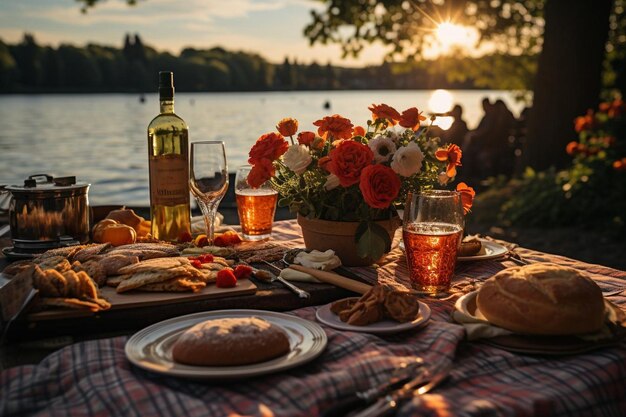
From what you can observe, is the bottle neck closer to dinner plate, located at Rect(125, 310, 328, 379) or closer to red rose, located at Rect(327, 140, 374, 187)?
red rose, located at Rect(327, 140, 374, 187)

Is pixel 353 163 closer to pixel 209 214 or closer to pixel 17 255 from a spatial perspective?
pixel 209 214

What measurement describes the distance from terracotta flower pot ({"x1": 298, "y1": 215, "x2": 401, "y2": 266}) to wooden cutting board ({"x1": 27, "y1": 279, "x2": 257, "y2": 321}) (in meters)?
0.44

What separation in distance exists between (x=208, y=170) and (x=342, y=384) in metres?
1.24

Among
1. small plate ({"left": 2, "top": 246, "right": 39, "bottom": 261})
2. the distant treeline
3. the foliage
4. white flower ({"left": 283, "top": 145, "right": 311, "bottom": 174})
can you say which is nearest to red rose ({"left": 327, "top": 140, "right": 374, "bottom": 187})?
white flower ({"left": 283, "top": 145, "right": 311, "bottom": 174})

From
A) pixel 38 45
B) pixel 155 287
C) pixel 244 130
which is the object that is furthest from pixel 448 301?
pixel 38 45

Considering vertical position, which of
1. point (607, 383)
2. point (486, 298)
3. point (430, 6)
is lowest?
point (607, 383)

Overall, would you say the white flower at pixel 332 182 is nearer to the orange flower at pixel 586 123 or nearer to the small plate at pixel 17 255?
the small plate at pixel 17 255

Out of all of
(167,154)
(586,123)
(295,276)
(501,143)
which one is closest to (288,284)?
(295,276)

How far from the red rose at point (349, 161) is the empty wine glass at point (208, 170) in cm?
49

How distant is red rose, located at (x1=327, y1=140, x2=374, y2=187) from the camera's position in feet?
6.89

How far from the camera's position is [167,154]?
2461mm

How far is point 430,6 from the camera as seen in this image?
1217cm

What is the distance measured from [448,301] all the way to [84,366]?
103cm

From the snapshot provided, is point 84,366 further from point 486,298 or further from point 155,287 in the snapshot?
point 486,298
